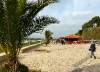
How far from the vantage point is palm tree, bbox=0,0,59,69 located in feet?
23.5

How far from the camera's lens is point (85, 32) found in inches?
2685

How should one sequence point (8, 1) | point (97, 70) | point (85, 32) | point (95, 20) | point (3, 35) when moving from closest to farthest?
point (8, 1) → point (3, 35) → point (97, 70) → point (85, 32) → point (95, 20)

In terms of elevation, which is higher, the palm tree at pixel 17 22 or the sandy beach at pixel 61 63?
the palm tree at pixel 17 22

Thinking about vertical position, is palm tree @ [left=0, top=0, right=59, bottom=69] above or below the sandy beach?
above

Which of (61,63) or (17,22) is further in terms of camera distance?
(61,63)

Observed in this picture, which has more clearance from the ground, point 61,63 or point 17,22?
point 17,22

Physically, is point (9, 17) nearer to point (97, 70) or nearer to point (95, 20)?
point (97, 70)

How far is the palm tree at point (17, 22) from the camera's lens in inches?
281

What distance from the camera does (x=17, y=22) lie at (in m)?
7.24

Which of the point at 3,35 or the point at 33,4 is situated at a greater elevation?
the point at 33,4

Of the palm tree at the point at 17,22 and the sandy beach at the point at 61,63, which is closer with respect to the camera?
the palm tree at the point at 17,22

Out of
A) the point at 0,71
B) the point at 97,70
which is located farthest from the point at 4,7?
the point at 97,70

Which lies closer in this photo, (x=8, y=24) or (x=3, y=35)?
(x=8, y=24)

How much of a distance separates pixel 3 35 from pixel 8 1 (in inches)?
57.3
